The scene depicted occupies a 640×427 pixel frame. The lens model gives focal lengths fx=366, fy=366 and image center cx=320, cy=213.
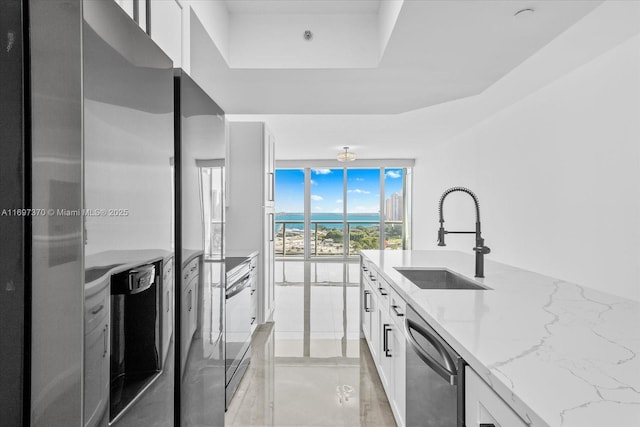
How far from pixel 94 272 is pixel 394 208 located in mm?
8770

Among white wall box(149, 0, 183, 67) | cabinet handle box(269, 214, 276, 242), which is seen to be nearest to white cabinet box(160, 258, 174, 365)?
white wall box(149, 0, 183, 67)

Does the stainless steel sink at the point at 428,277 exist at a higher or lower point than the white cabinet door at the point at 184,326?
lower

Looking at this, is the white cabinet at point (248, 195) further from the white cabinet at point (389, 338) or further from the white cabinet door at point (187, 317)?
the white cabinet door at point (187, 317)

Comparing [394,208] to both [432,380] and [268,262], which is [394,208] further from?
[432,380]

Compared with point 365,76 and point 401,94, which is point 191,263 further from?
point 401,94

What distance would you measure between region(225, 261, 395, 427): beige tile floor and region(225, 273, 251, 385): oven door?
24 cm

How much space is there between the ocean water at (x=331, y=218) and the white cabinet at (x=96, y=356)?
8.39 meters

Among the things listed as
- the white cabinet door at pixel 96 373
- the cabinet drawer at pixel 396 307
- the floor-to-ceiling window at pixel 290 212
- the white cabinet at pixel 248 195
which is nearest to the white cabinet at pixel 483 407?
the cabinet drawer at pixel 396 307

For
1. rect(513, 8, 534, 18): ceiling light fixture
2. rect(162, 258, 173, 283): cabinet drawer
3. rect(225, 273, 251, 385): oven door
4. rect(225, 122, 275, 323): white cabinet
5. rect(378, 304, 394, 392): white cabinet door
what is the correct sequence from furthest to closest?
rect(225, 122, 275, 323): white cabinet, rect(225, 273, 251, 385): oven door, rect(378, 304, 394, 392): white cabinet door, rect(513, 8, 534, 18): ceiling light fixture, rect(162, 258, 173, 283): cabinet drawer

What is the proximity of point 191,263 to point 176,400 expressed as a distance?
37 centimetres

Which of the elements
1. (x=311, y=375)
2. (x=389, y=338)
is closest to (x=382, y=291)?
(x=389, y=338)

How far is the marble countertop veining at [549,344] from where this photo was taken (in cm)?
74

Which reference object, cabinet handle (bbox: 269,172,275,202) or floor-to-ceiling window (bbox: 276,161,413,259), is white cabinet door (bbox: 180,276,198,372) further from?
floor-to-ceiling window (bbox: 276,161,413,259)

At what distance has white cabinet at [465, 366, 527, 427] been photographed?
2.67 ft
